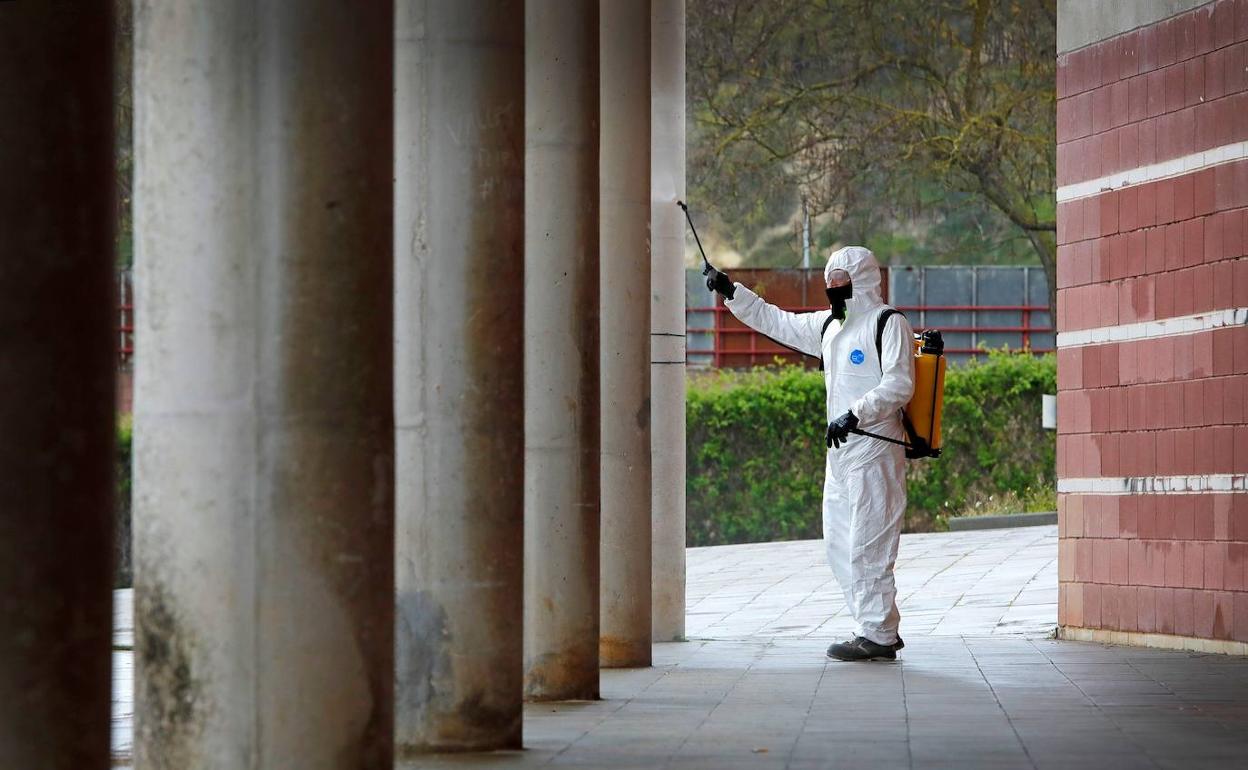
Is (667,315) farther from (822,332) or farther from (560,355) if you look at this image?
(560,355)

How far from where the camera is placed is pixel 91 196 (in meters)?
4.57

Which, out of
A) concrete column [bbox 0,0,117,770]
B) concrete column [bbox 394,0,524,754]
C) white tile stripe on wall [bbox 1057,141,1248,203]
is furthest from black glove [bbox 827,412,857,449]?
concrete column [bbox 0,0,117,770]

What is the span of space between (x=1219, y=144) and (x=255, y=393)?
287 inches

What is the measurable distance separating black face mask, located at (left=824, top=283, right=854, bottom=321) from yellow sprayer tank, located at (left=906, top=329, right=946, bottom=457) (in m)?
0.49

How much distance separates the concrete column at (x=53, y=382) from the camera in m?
4.41

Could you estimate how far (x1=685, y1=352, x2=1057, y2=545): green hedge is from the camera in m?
26.8

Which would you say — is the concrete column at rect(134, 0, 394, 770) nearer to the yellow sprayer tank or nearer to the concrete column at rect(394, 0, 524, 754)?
the concrete column at rect(394, 0, 524, 754)

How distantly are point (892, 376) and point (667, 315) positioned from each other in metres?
2.03

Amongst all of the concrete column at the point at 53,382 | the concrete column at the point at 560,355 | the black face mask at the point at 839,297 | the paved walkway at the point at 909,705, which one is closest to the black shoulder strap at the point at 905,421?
the black face mask at the point at 839,297

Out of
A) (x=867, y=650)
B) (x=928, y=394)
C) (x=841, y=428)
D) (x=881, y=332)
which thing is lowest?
(x=867, y=650)

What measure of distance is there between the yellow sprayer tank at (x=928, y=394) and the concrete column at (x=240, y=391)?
19.2 feet

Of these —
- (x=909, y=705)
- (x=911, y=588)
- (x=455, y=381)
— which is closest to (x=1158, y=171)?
(x=909, y=705)

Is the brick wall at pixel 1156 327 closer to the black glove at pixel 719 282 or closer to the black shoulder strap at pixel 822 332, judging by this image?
the black shoulder strap at pixel 822 332

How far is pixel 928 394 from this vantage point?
436 inches
